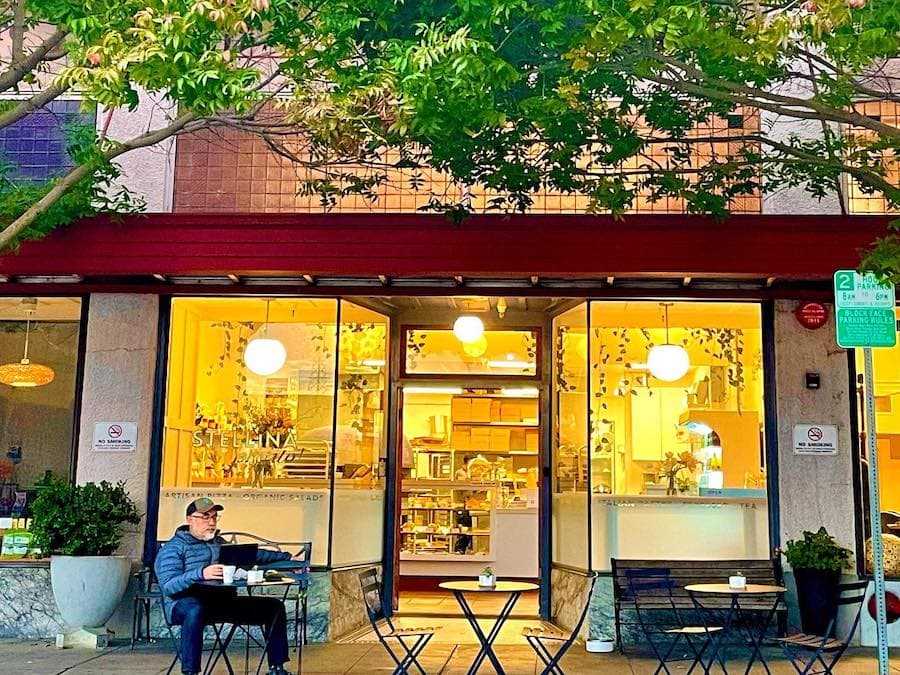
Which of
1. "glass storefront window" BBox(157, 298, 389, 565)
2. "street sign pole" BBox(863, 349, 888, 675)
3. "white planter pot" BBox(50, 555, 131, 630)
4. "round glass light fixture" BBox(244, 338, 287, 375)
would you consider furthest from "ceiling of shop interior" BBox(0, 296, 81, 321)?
"street sign pole" BBox(863, 349, 888, 675)

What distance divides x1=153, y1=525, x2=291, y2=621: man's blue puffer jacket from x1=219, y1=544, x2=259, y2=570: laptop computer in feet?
0.34

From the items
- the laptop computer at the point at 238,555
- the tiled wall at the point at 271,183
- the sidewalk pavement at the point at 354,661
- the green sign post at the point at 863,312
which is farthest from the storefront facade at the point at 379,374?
the green sign post at the point at 863,312

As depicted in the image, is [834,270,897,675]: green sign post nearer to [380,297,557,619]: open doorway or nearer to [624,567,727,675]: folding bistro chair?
[624,567,727,675]: folding bistro chair

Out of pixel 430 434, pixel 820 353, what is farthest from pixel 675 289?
A: pixel 430 434

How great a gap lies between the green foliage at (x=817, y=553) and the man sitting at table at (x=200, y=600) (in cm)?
427

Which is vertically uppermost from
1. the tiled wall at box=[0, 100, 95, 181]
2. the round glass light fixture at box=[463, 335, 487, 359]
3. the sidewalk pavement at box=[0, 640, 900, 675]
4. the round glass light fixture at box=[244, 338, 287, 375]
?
the tiled wall at box=[0, 100, 95, 181]

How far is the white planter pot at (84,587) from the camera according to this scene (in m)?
8.62

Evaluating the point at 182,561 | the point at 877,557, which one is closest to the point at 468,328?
the point at 182,561

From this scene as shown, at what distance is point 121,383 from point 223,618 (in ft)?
10.3

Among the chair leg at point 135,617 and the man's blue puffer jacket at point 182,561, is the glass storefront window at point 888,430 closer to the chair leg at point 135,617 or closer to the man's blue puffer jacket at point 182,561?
the man's blue puffer jacket at point 182,561

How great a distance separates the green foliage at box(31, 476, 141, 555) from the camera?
8789mm

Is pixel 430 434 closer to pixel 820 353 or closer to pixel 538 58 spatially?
pixel 820 353

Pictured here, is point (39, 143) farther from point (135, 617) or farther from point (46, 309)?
point (135, 617)

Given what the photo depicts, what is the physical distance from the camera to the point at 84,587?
8.62 m
